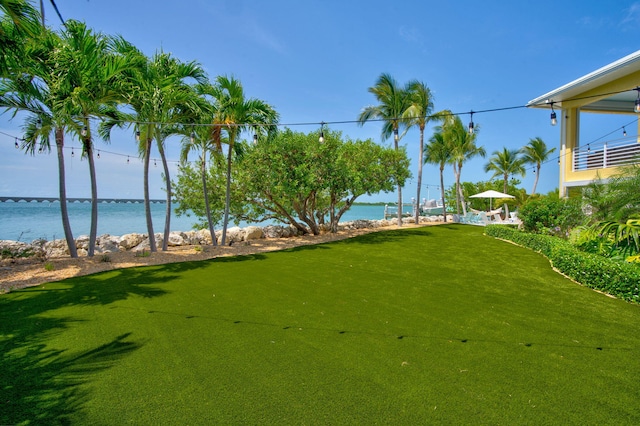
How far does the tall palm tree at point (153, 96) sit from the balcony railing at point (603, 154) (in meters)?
14.0

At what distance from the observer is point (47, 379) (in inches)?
114

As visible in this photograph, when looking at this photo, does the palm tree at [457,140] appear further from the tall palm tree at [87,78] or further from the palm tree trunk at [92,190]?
the palm tree trunk at [92,190]

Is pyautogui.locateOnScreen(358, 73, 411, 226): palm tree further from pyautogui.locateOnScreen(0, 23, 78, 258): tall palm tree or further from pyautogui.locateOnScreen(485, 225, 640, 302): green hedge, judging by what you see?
pyautogui.locateOnScreen(0, 23, 78, 258): tall palm tree

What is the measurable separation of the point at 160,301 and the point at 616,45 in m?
19.9

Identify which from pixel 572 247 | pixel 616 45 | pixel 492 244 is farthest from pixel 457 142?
pixel 572 247

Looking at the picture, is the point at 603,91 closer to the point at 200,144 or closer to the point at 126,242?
the point at 200,144

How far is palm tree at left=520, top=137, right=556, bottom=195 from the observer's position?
97.7 ft

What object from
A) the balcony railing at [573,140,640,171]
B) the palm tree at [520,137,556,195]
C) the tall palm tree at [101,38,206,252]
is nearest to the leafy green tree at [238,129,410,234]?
the tall palm tree at [101,38,206,252]

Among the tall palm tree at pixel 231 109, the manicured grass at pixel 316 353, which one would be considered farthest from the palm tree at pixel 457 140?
the manicured grass at pixel 316 353

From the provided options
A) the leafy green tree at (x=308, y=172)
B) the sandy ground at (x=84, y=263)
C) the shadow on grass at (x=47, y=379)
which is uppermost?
the leafy green tree at (x=308, y=172)

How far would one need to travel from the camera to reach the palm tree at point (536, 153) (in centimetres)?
2977

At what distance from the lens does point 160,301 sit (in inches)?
207

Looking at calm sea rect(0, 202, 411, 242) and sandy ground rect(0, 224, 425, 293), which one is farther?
calm sea rect(0, 202, 411, 242)

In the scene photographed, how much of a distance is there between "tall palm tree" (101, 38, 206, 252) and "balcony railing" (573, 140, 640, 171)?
1403 cm
